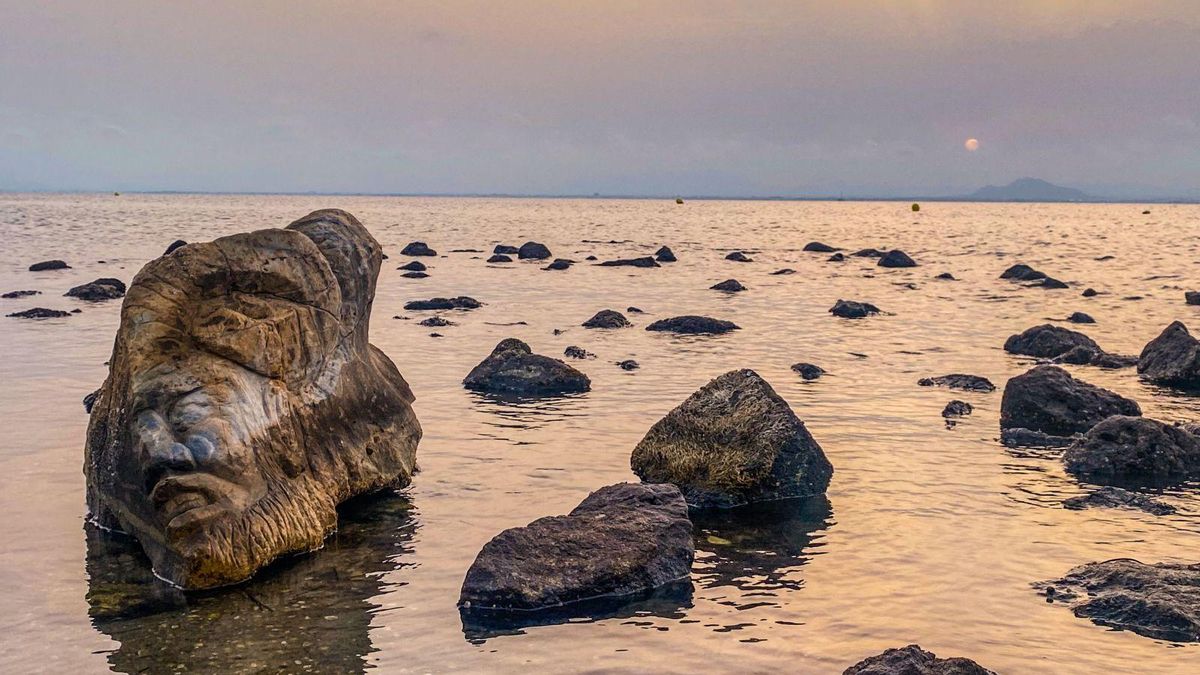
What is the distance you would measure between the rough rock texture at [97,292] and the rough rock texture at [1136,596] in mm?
40989

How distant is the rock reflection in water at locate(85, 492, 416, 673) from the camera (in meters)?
11.7

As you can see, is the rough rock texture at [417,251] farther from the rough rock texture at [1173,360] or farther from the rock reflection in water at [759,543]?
the rock reflection in water at [759,543]

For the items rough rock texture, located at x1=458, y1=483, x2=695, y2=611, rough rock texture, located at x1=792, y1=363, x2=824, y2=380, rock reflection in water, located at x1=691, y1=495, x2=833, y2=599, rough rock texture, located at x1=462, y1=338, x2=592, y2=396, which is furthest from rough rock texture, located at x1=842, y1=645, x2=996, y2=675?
rough rock texture, located at x1=792, y1=363, x2=824, y2=380

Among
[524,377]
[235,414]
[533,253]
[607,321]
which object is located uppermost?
[235,414]

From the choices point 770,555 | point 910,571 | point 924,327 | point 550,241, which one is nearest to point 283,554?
point 770,555

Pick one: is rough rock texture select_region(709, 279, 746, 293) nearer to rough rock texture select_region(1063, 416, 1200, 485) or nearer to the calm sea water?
the calm sea water

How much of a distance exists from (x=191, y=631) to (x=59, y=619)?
63.1 inches

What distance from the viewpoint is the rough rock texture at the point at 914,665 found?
10672mm

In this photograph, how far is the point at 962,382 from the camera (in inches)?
1112

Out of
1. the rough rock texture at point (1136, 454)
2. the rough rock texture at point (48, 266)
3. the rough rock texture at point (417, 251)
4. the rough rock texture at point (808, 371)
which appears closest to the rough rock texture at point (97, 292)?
the rough rock texture at point (48, 266)

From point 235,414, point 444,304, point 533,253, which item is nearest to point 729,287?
point 444,304

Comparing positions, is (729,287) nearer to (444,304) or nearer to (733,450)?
(444,304)

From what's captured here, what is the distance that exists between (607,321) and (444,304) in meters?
8.31

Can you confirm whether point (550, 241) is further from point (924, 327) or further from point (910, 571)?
point (910, 571)
